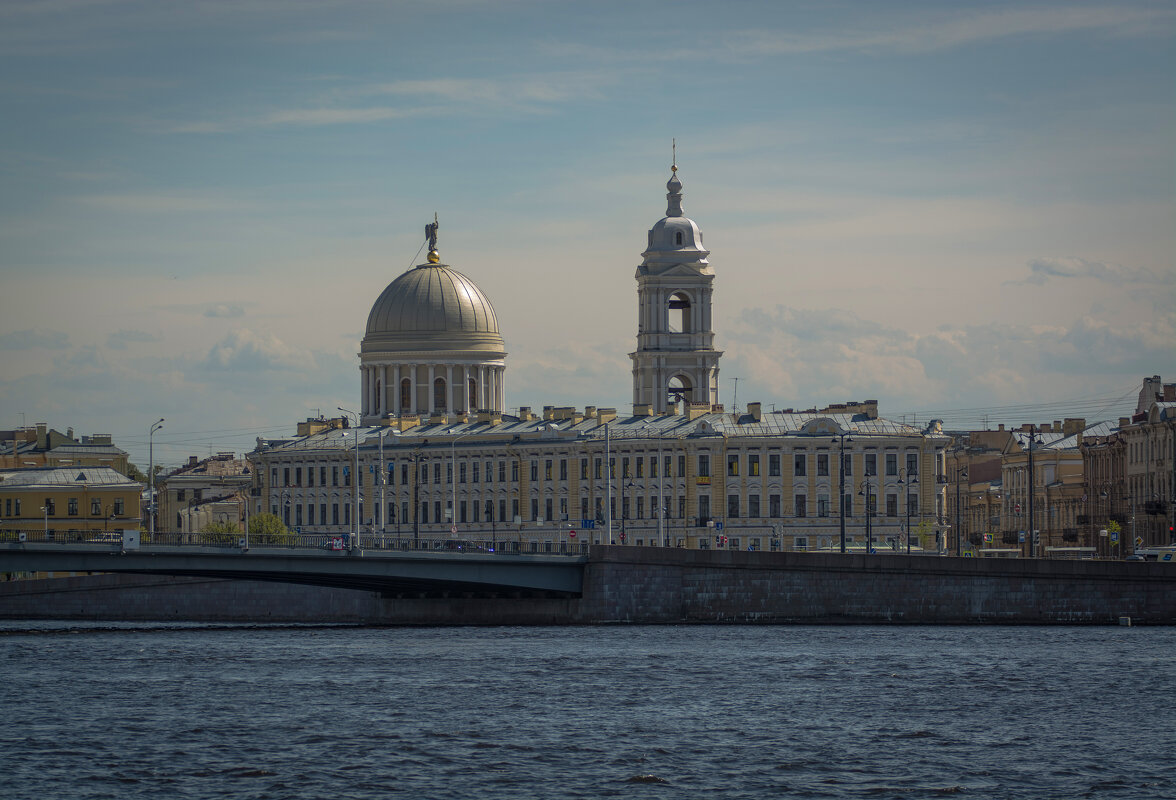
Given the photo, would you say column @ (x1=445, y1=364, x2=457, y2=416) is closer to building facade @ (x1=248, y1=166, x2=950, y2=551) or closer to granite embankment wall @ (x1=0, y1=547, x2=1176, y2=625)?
building facade @ (x1=248, y1=166, x2=950, y2=551)

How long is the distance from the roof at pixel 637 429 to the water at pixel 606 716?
45.4 meters

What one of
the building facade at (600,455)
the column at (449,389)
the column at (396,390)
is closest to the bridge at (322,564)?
the building facade at (600,455)

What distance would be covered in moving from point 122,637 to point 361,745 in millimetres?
38490

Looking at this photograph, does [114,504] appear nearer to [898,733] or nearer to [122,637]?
[122,637]

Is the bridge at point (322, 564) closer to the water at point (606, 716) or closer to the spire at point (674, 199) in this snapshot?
the water at point (606, 716)

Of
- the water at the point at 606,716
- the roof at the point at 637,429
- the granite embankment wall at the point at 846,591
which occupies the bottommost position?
the water at the point at 606,716

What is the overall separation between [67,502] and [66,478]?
8.25 feet

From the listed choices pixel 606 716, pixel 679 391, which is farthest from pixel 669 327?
pixel 606 716

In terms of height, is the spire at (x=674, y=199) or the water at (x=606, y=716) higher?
the spire at (x=674, y=199)

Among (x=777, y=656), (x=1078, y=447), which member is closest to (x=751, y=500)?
(x=1078, y=447)

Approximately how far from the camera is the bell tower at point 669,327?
488ft

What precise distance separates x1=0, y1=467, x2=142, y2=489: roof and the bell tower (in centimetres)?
3045

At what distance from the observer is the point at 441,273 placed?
16588 cm

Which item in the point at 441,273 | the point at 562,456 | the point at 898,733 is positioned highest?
the point at 441,273
